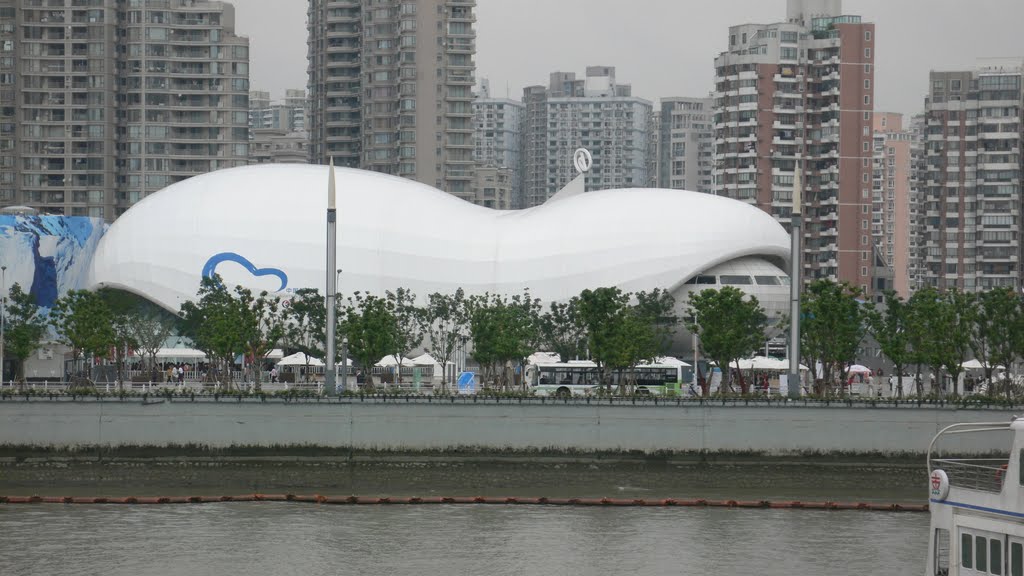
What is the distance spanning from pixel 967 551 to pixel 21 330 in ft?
219

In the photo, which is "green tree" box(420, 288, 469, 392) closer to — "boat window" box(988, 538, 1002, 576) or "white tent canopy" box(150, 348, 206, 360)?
"white tent canopy" box(150, 348, 206, 360)

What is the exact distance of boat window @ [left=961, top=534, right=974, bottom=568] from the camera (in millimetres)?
29203

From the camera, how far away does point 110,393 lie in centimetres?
6556

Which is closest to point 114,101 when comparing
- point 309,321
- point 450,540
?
point 309,321

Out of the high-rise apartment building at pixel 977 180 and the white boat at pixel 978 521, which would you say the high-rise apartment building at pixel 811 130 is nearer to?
the high-rise apartment building at pixel 977 180

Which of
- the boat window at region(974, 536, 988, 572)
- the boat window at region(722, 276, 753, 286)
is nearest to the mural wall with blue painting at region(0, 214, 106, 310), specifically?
the boat window at region(722, 276, 753, 286)

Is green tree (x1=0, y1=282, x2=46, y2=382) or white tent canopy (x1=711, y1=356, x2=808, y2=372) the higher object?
green tree (x1=0, y1=282, x2=46, y2=382)

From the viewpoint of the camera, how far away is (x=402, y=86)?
156m

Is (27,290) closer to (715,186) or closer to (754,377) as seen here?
(754,377)

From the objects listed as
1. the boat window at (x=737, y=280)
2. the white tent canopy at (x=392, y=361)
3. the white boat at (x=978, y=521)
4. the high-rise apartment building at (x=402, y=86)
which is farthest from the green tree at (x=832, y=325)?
the high-rise apartment building at (x=402, y=86)

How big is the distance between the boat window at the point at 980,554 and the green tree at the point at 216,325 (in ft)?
157

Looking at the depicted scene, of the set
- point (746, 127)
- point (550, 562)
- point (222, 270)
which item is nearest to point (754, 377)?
point (222, 270)

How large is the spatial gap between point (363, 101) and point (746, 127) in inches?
1610

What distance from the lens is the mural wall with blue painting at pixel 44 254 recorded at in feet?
357
